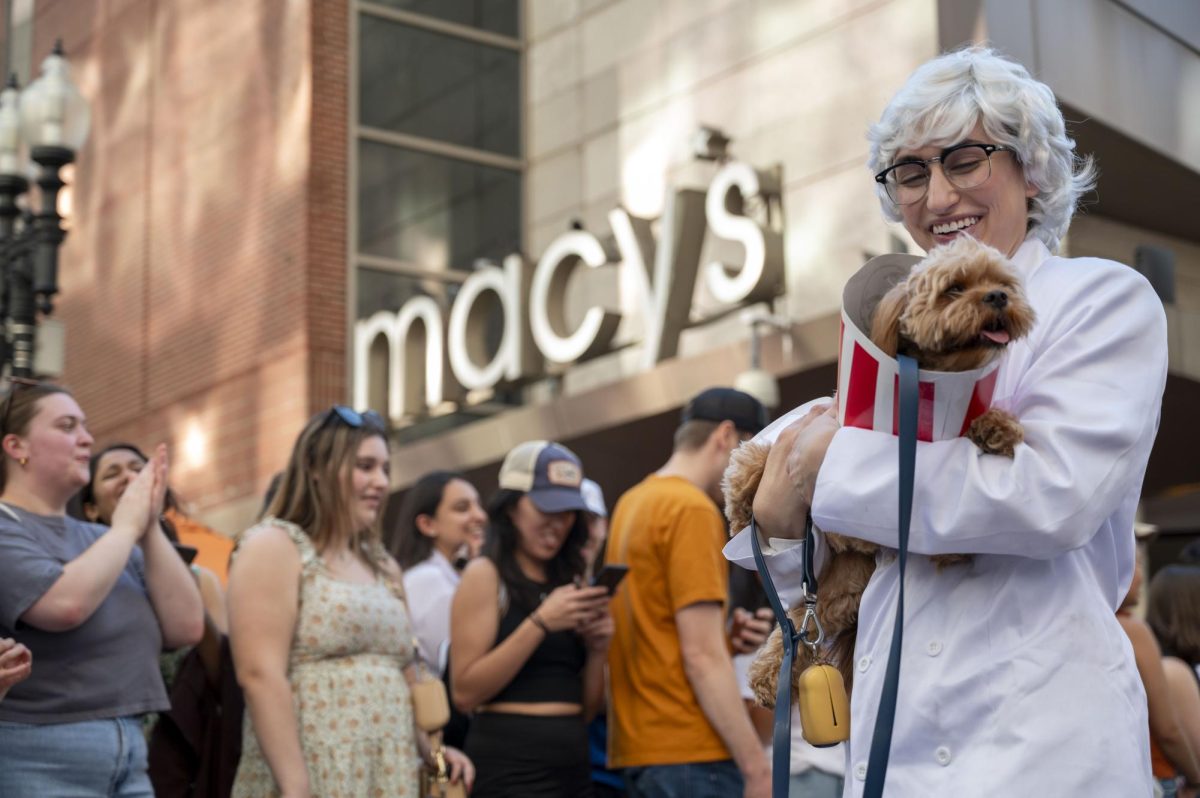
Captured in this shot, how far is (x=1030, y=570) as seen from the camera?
267 cm

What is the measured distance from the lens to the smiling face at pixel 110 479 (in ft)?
20.9

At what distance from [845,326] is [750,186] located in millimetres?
11761

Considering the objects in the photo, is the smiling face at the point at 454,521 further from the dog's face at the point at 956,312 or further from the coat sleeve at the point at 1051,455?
the dog's face at the point at 956,312

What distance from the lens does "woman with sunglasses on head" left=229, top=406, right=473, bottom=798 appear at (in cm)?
529

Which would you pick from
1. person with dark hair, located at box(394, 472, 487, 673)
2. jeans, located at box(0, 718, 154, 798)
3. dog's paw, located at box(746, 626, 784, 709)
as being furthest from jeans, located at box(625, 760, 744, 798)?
dog's paw, located at box(746, 626, 784, 709)

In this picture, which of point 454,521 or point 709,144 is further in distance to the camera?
point 709,144

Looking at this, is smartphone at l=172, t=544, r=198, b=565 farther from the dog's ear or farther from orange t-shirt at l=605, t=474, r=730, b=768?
the dog's ear

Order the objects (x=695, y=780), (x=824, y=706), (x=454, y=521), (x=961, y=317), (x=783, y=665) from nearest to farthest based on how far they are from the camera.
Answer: (x=961, y=317)
(x=824, y=706)
(x=783, y=665)
(x=695, y=780)
(x=454, y=521)

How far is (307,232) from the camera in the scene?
18188 mm

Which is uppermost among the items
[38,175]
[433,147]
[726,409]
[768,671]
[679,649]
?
[433,147]

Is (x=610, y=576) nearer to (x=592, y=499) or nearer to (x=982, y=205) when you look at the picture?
(x=592, y=499)

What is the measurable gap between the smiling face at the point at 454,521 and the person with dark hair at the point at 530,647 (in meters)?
1.56

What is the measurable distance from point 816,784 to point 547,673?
1.04m

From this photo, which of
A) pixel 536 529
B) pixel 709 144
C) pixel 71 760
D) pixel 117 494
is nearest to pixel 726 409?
pixel 536 529
